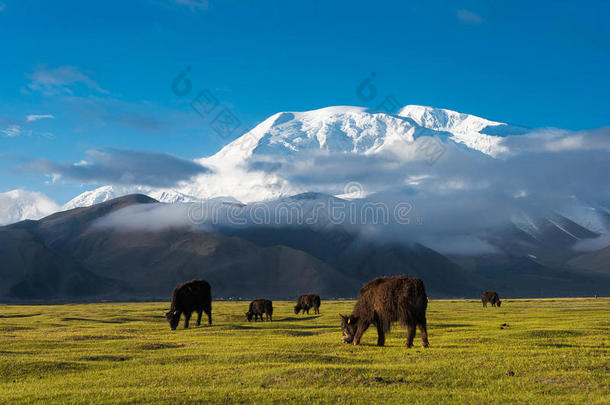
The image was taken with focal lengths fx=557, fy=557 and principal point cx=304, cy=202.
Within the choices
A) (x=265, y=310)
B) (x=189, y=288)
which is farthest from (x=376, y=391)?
(x=265, y=310)

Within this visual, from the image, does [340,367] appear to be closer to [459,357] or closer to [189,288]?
[459,357]

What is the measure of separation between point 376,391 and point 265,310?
142 feet

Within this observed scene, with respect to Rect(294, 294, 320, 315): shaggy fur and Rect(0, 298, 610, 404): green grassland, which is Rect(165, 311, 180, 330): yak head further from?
Rect(294, 294, 320, 315): shaggy fur

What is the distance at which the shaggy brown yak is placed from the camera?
25.5 m

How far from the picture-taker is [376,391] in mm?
16531

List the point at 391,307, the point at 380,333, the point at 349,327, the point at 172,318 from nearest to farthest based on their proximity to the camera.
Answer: the point at 391,307
the point at 380,333
the point at 349,327
the point at 172,318

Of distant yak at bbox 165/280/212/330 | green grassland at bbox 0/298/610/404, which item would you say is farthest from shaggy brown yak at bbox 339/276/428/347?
distant yak at bbox 165/280/212/330

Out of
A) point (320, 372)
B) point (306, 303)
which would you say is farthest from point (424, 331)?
point (306, 303)

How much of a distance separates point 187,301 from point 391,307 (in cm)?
2504

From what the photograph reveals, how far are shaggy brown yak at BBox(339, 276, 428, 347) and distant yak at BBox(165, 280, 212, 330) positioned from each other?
20.6 meters

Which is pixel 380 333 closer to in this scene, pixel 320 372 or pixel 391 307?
pixel 391 307

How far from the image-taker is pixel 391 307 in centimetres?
2609

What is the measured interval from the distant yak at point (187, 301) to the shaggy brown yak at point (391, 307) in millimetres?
20637

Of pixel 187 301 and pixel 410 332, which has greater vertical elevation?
pixel 187 301
